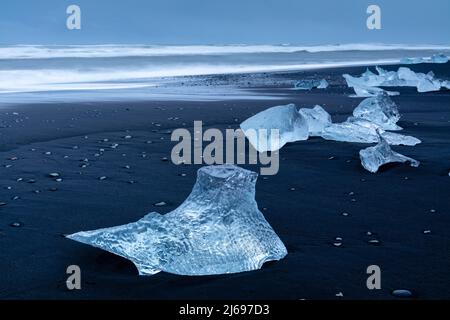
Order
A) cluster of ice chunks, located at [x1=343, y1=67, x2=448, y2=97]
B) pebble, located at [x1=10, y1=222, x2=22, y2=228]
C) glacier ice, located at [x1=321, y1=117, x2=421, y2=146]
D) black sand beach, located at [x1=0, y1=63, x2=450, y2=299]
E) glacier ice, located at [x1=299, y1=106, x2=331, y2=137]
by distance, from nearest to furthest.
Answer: black sand beach, located at [x1=0, y1=63, x2=450, y2=299] < pebble, located at [x1=10, y1=222, x2=22, y2=228] < glacier ice, located at [x1=321, y1=117, x2=421, y2=146] < glacier ice, located at [x1=299, y1=106, x2=331, y2=137] < cluster of ice chunks, located at [x1=343, y1=67, x2=448, y2=97]

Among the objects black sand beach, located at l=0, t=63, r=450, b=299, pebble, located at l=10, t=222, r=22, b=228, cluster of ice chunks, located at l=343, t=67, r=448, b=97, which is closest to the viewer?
black sand beach, located at l=0, t=63, r=450, b=299

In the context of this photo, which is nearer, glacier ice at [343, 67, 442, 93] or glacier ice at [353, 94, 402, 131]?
glacier ice at [353, 94, 402, 131]

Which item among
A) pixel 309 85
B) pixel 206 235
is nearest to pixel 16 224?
pixel 206 235

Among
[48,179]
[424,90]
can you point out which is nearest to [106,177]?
[48,179]

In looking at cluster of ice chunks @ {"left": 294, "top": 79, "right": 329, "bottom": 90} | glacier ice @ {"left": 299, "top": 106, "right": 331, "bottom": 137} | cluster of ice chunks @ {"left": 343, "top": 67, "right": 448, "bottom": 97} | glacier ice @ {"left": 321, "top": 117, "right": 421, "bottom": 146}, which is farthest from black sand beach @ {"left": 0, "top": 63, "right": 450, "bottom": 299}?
cluster of ice chunks @ {"left": 294, "top": 79, "right": 329, "bottom": 90}

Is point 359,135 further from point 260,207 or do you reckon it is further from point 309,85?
point 309,85

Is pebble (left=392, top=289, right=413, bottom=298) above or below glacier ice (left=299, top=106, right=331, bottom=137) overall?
below

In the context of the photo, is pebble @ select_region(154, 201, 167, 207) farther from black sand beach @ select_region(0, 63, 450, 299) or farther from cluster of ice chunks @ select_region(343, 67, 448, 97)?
cluster of ice chunks @ select_region(343, 67, 448, 97)
